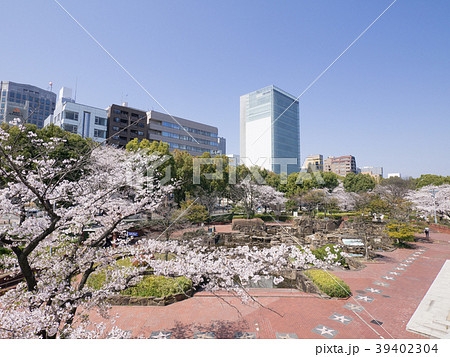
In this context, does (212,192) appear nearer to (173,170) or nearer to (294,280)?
(173,170)

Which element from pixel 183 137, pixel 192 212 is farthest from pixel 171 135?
pixel 192 212

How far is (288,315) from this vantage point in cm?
836

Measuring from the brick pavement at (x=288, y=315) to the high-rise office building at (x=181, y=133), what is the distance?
45.6 m

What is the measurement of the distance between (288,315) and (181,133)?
56.3 metres

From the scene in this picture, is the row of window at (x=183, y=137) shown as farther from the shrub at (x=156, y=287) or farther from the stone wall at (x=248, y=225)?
the shrub at (x=156, y=287)

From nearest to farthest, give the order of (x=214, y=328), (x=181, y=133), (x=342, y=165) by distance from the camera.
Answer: (x=214, y=328) → (x=181, y=133) → (x=342, y=165)

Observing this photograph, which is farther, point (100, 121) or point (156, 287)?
point (100, 121)

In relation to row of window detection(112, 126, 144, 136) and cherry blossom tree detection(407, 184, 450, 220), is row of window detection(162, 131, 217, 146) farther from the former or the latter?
cherry blossom tree detection(407, 184, 450, 220)

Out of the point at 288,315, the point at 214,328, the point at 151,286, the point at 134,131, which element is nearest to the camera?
the point at 214,328

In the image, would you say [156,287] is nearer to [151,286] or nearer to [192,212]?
[151,286]

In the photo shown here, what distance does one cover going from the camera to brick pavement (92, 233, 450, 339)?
725 cm

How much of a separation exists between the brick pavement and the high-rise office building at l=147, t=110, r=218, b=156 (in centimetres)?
4558

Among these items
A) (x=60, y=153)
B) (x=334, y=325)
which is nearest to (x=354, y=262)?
(x=334, y=325)

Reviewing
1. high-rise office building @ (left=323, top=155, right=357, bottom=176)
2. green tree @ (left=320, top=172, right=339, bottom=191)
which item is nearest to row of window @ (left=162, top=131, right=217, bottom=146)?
green tree @ (left=320, top=172, right=339, bottom=191)
